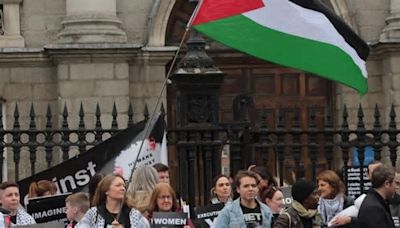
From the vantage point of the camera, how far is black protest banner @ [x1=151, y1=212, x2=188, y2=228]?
11359 mm

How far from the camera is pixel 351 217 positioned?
1162 cm

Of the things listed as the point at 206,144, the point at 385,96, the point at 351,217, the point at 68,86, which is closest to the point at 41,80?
the point at 68,86

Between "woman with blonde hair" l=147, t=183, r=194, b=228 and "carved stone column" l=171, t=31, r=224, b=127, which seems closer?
"woman with blonde hair" l=147, t=183, r=194, b=228

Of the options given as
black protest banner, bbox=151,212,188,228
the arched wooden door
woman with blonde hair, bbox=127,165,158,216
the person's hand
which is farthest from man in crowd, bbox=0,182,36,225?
the arched wooden door

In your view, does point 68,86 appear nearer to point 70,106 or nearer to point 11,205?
point 70,106

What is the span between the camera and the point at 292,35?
42.3 ft

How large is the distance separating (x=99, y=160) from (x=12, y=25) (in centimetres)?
728

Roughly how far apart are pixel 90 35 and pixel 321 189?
9.36m

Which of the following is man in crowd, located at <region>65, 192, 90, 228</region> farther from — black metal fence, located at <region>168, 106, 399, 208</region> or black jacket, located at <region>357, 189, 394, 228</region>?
black metal fence, located at <region>168, 106, 399, 208</region>

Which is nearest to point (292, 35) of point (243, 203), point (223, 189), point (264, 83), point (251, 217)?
point (223, 189)

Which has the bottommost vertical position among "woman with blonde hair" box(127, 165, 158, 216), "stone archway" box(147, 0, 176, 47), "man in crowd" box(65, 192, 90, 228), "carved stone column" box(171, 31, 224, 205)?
"man in crowd" box(65, 192, 90, 228)

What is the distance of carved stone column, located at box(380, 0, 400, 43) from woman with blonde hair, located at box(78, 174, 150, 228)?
1088 cm

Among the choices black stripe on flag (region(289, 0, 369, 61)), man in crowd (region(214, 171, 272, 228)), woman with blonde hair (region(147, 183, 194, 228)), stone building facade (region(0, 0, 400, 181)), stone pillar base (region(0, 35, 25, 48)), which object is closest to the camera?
woman with blonde hair (region(147, 183, 194, 228))

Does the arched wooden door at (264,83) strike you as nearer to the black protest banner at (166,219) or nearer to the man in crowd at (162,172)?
the man in crowd at (162,172)
